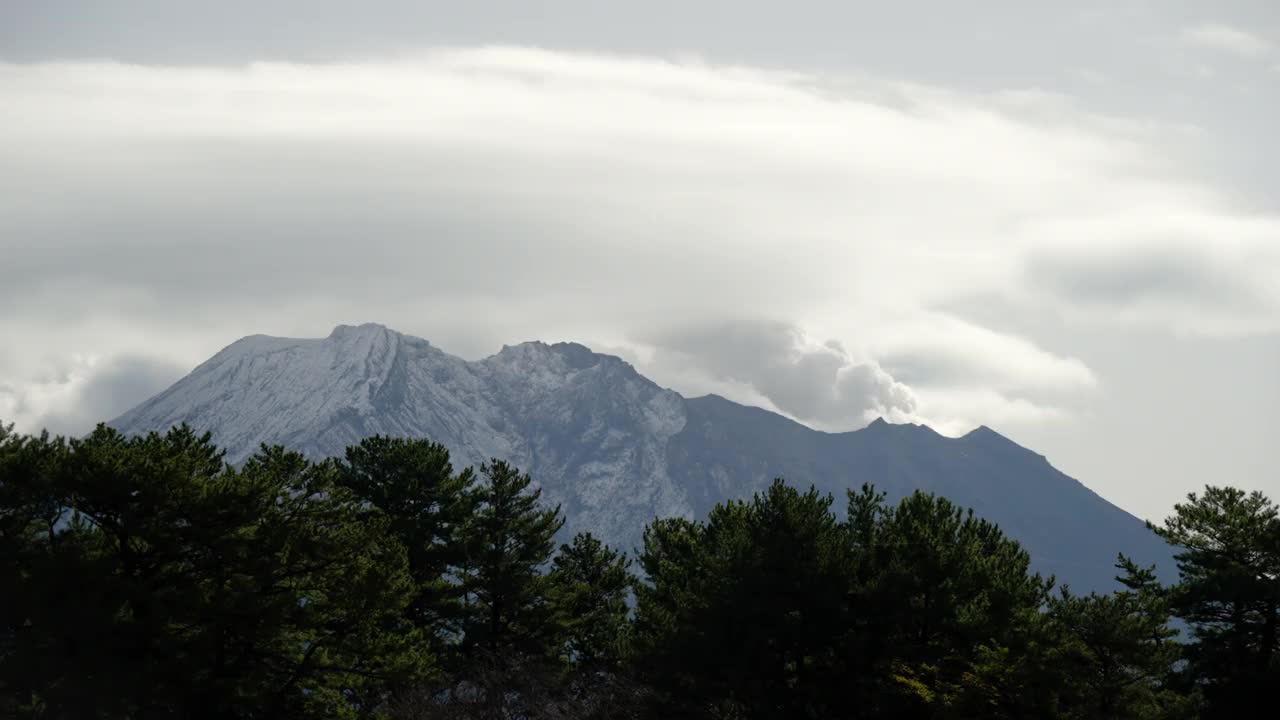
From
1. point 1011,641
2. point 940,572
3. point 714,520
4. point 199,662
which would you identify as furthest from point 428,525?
point 1011,641

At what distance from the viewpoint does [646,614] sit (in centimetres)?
5512

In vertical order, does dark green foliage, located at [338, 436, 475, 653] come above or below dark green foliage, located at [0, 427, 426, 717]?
above

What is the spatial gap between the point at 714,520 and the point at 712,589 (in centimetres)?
1246

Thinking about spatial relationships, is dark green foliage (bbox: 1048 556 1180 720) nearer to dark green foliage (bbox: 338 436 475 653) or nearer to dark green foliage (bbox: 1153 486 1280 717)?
dark green foliage (bbox: 1153 486 1280 717)

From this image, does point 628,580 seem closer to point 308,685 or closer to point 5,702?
point 308,685

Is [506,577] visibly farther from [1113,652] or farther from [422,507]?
[1113,652]

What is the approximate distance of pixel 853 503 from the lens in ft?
166

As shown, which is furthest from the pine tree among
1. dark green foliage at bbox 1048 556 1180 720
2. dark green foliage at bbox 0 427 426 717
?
dark green foliage at bbox 1048 556 1180 720

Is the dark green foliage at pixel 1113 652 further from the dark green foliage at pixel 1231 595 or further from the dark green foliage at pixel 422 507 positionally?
the dark green foliage at pixel 422 507

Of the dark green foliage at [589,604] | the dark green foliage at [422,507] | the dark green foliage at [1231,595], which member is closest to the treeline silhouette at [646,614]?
the dark green foliage at [1231,595]

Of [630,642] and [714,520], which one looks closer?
[630,642]

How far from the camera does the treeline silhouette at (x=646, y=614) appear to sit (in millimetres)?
39312

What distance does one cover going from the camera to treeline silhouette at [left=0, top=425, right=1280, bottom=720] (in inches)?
1548

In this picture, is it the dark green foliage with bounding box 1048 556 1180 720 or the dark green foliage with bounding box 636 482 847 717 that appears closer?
the dark green foliage with bounding box 1048 556 1180 720
